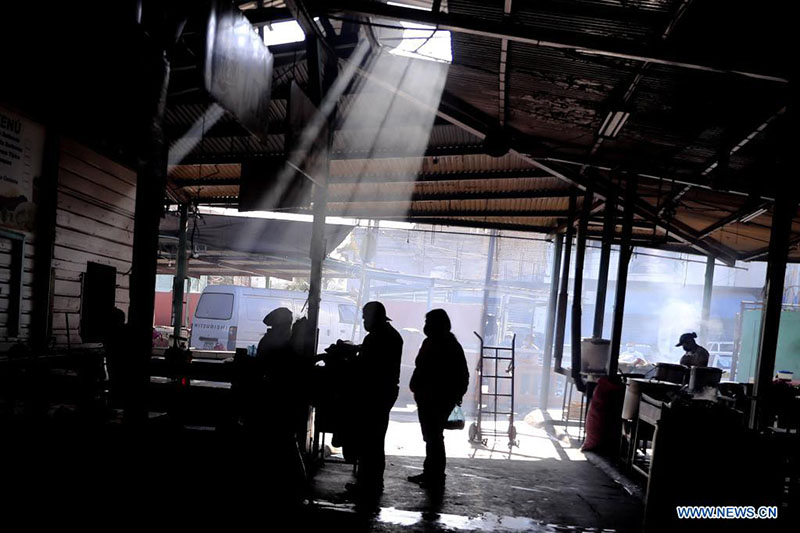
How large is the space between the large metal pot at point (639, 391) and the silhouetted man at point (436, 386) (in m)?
2.60

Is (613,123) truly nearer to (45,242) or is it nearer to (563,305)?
(563,305)

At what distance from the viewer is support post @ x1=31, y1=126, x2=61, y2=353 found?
679 centimetres

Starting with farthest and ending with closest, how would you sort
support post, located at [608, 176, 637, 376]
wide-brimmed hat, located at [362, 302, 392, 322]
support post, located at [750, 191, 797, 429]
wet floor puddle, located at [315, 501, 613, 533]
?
1. support post, located at [608, 176, 637, 376]
2. wide-brimmed hat, located at [362, 302, 392, 322]
3. support post, located at [750, 191, 797, 429]
4. wet floor puddle, located at [315, 501, 613, 533]

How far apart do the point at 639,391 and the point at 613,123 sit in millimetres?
3599

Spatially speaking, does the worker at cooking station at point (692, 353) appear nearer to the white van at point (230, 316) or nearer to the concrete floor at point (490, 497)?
the concrete floor at point (490, 497)

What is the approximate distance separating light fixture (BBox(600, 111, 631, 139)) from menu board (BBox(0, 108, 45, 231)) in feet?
22.5

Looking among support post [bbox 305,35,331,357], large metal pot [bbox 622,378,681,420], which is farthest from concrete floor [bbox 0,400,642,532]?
support post [bbox 305,35,331,357]

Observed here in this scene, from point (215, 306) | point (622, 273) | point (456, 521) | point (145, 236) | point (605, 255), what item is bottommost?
point (456, 521)

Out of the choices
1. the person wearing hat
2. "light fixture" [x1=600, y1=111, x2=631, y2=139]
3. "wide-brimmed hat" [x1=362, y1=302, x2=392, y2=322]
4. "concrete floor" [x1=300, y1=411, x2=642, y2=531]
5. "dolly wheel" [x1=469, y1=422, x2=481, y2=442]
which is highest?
"light fixture" [x1=600, y1=111, x2=631, y2=139]

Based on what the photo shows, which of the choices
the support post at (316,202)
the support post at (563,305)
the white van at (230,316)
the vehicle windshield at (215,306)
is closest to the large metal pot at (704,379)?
the support post at (563,305)

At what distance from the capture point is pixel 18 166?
6383 millimetres

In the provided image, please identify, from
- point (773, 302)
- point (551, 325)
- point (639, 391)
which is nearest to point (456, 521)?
point (639, 391)

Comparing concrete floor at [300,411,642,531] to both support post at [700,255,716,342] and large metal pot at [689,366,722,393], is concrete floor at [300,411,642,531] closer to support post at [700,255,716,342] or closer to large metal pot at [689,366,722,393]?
large metal pot at [689,366,722,393]

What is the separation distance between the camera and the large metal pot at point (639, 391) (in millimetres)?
7457
